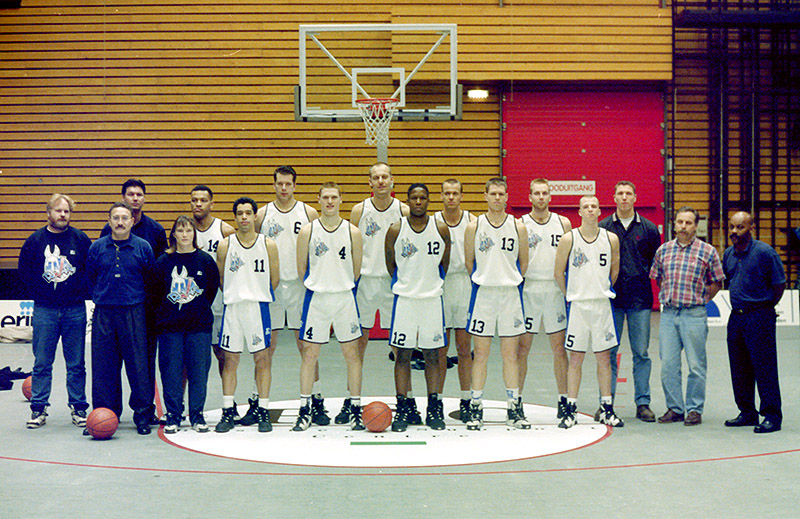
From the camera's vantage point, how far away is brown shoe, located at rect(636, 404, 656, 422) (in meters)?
7.41

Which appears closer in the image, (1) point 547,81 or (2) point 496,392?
(2) point 496,392

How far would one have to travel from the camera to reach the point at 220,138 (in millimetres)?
14977

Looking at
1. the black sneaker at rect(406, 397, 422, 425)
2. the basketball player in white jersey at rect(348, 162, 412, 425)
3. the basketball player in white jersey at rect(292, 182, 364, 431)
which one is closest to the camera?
the basketball player in white jersey at rect(292, 182, 364, 431)

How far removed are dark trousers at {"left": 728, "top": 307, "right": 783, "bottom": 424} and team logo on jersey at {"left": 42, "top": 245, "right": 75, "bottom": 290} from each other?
5.78 metres

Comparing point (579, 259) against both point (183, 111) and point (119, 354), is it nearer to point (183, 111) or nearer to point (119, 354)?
point (119, 354)

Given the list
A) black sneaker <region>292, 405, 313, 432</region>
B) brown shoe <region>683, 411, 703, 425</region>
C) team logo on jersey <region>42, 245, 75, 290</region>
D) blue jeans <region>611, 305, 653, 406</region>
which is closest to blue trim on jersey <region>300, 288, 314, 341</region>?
black sneaker <region>292, 405, 313, 432</region>

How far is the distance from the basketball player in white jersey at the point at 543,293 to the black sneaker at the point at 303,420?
74.0 inches

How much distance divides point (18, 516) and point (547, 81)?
12.3m

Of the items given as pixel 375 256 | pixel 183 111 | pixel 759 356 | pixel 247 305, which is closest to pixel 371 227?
pixel 375 256

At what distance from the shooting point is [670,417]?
733cm

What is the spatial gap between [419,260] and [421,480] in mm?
2072

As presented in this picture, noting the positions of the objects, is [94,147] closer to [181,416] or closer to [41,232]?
[41,232]

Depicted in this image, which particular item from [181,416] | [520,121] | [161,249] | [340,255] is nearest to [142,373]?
[181,416]

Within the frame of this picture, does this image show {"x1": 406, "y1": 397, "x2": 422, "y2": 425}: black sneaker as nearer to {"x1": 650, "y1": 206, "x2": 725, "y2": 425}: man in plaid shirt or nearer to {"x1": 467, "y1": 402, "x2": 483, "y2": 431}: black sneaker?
{"x1": 467, "y1": 402, "x2": 483, "y2": 431}: black sneaker
